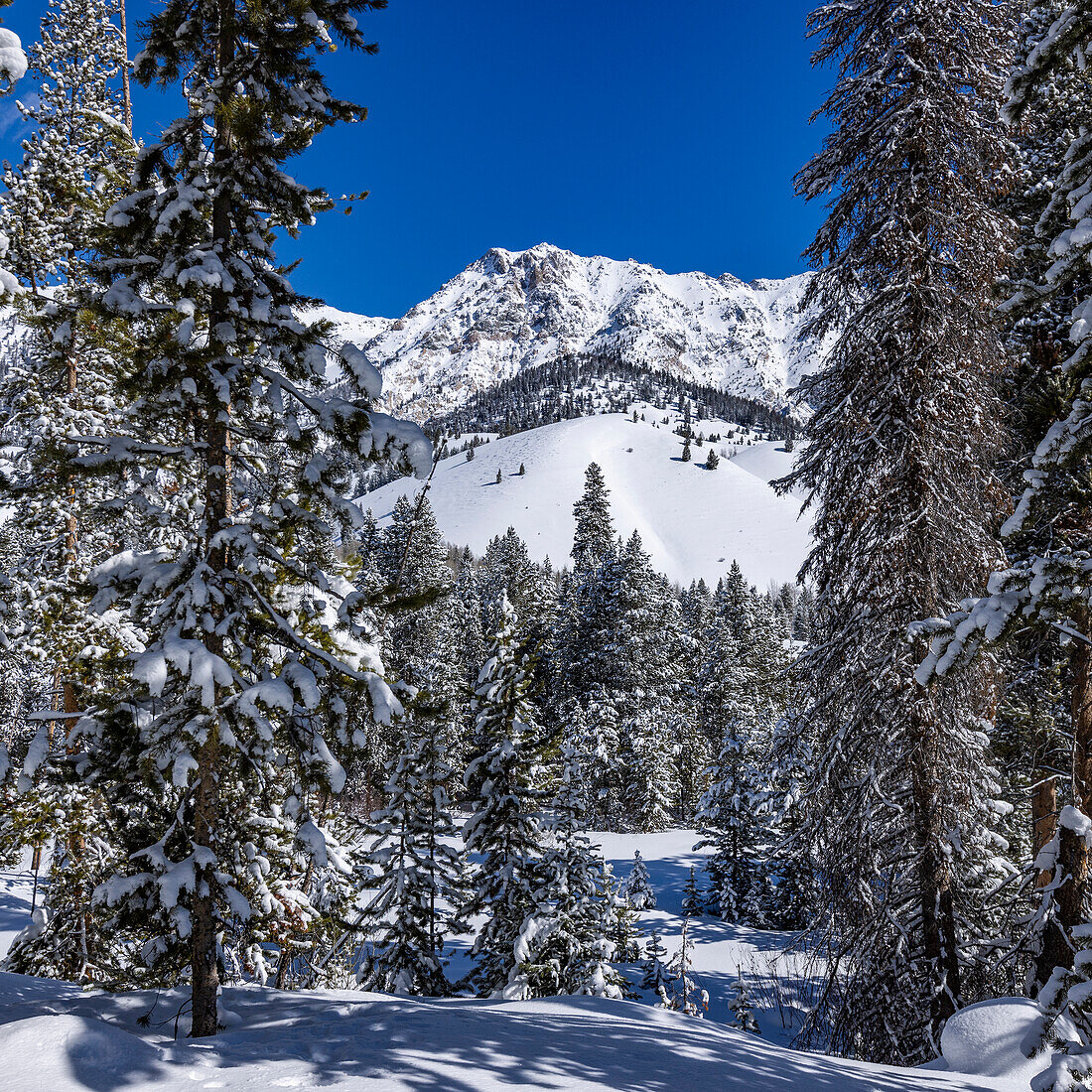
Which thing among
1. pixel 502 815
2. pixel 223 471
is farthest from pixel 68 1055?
pixel 502 815

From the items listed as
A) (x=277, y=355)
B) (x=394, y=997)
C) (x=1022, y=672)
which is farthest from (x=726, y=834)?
(x=277, y=355)

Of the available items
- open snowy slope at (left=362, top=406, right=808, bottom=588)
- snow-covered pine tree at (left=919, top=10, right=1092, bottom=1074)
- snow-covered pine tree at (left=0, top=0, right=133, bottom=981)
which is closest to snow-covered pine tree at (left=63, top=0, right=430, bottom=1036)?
snow-covered pine tree at (left=0, top=0, right=133, bottom=981)

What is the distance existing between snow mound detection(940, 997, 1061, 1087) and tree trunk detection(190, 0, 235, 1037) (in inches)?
229

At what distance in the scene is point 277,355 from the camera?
5523mm

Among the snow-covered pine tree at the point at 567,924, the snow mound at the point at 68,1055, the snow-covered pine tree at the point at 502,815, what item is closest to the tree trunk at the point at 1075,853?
the snow-covered pine tree at the point at 567,924

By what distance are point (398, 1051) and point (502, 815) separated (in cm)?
819

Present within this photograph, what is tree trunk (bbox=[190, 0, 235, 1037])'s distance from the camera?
16.4 ft

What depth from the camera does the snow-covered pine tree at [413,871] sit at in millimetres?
12586

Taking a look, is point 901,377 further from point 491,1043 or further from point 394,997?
point 394,997

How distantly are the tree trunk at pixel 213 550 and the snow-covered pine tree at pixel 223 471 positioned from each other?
0.02 m

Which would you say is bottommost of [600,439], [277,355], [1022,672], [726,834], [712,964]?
[712,964]

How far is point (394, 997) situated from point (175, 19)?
8.86 m

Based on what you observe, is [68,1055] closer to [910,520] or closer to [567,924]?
[910,520]

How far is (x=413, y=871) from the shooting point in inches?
518
